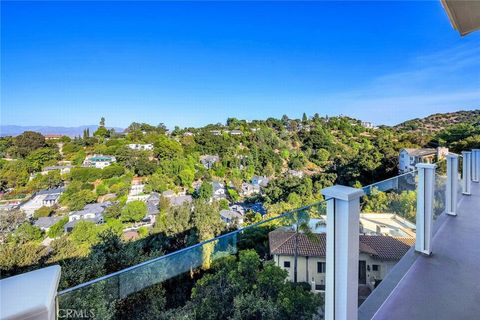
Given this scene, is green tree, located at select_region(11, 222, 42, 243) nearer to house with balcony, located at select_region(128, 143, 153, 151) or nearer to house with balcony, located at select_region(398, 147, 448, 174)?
house with balcony, located at select_region(128, 143, 153, 151)

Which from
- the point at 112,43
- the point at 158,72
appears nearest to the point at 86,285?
the point at 112,43

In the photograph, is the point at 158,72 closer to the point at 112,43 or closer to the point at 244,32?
the point at 112,43

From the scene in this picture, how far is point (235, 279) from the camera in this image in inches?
54.9

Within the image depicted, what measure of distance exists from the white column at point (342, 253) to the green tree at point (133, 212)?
89.2 feet

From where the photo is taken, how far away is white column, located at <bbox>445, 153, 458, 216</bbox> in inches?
137

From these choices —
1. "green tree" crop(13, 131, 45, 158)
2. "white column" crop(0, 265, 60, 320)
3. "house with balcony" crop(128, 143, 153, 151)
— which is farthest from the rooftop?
"house with balcony" crop(128, 143, 153, 151)

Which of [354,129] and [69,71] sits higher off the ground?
[69,71]

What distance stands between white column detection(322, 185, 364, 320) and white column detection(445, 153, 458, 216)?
9.74 feet

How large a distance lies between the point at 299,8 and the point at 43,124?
126 ft

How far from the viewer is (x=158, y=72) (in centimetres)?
4203

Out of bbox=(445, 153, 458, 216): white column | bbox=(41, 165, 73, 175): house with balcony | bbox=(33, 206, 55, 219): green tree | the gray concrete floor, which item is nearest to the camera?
the gray concrete floor

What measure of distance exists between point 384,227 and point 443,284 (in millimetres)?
582

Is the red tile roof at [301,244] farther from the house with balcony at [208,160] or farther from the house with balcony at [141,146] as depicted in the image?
the house with balcony at [141,146]

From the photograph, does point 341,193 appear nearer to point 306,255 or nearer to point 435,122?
point 306,255
